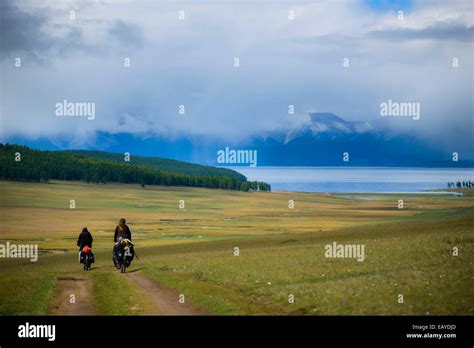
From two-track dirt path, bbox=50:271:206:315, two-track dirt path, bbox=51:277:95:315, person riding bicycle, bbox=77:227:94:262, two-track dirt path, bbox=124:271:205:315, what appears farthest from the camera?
person riding bicycle, bbox=77:227:94:262

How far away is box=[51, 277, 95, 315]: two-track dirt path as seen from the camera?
29062 millimetres

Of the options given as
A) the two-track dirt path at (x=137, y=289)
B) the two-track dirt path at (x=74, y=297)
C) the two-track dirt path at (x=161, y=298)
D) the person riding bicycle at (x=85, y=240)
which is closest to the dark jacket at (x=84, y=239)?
the person riding bicycle at (x=85, y=240)

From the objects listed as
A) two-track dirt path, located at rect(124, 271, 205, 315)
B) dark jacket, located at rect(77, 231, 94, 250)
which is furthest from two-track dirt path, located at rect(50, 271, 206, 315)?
dark jacket, located at rect(77, 231, 94, 250)

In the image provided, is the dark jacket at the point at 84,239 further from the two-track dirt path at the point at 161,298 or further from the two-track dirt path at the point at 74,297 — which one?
the two-track dirt path at the point at 161,298

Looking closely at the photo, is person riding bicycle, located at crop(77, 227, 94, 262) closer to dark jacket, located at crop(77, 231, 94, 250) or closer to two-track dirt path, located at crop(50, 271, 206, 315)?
dark jacket, located at crop(77, 231, 94, 250)

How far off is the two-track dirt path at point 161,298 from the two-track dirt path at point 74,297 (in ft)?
9.28

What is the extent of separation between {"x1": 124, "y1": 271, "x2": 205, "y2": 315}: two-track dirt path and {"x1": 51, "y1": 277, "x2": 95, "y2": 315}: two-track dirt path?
111 inches

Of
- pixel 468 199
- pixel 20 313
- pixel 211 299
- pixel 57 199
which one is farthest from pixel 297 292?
pixel 57 199

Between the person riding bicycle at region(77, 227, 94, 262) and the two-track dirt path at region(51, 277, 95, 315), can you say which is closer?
the two-track dirt path at region(51, 277, 95, 315)

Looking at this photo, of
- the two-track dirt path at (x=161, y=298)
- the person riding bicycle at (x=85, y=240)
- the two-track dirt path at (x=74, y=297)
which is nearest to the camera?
the two-track dirt path at (x=161, y=298)

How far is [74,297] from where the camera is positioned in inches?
1277

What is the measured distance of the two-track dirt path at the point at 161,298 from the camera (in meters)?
28.0

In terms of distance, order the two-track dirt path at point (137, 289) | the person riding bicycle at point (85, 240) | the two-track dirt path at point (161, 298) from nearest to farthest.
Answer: the two-track dirt path at point (161, 298), the two-track dirt path at point (137, 289), the person riding bicycle at point (85, 240)

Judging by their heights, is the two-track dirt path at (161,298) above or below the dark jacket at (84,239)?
below
